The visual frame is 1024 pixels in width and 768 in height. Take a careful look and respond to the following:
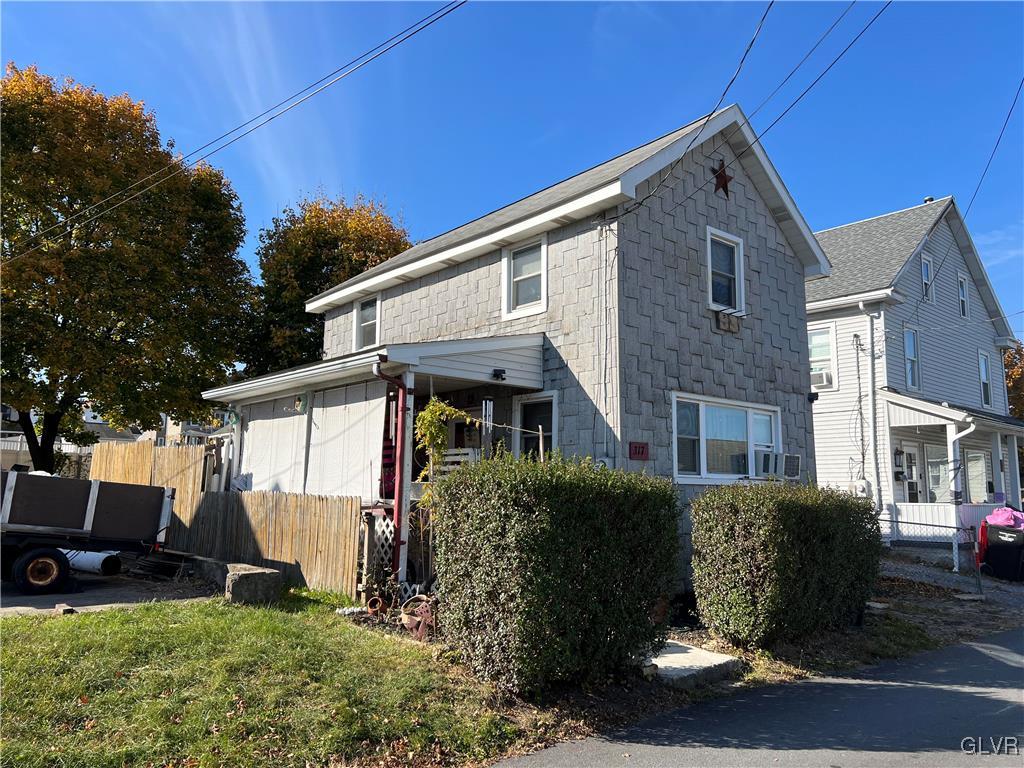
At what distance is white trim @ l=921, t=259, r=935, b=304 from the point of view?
70.5ft

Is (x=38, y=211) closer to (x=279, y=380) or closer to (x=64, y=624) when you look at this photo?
(x=279, y=380)

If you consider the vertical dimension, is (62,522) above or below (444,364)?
below

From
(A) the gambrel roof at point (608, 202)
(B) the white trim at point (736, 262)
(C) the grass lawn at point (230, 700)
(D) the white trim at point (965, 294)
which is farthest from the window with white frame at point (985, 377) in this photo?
(C) the grass lawn at point (230, 700)

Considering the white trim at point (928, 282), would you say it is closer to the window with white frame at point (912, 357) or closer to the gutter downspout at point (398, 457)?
the window with white frame at point (912, 357)

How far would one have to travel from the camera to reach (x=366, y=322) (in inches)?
644

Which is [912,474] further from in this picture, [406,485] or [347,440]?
[406,485]

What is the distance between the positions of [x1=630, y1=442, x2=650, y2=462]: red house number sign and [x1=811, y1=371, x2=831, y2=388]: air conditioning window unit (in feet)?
37.6

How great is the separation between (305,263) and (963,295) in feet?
71.5

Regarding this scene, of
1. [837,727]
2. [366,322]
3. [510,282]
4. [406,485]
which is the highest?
[366,322]

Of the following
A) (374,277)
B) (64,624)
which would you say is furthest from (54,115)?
(64,624)

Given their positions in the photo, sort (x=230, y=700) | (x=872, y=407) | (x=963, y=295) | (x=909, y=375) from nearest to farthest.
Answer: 1. (x=230, y=700)
2. (x=872, y=407)
3. (x=909, y=375)
4. (x=963, y=295)

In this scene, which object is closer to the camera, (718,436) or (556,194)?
(718,436)

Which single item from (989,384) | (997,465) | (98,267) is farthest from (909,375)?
(98,267)

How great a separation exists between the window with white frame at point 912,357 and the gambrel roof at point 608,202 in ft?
24.6
